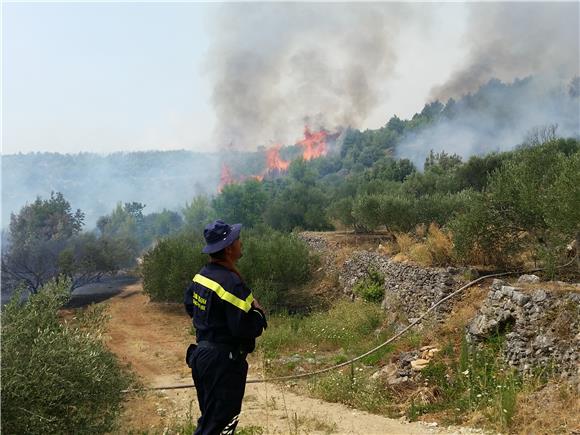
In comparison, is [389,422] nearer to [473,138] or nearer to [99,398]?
[99,398]

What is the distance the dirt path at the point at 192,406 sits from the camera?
7.42 m

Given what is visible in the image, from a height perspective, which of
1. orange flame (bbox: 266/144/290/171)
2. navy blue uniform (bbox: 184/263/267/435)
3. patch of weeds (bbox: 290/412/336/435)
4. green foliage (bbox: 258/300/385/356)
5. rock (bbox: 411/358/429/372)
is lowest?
green foliage (bbox: 258/300/385/356)

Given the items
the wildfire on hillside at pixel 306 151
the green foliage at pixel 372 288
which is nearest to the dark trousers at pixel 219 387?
the green foliage at pixel 372 288

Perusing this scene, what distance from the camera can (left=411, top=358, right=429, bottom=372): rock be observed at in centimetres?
914

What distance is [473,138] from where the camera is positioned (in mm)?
94062

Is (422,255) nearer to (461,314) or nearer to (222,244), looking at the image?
(461,314)

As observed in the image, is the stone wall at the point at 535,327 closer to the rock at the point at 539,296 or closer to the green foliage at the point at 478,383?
the rock at the point at 539,296

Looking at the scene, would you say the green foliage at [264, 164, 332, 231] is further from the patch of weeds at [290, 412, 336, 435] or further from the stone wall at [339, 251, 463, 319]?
the patch of weeds at [290, 412, 336, 435]

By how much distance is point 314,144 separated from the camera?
5758 inches

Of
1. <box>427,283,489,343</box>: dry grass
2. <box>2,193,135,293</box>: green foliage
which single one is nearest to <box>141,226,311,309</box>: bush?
<box>427,283,489,343</box>: dry grass

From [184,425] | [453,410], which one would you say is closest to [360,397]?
[453,410]

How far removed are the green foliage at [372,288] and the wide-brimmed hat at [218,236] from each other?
1436 centimetres

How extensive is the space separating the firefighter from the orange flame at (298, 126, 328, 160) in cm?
13457

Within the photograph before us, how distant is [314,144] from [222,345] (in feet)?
475
